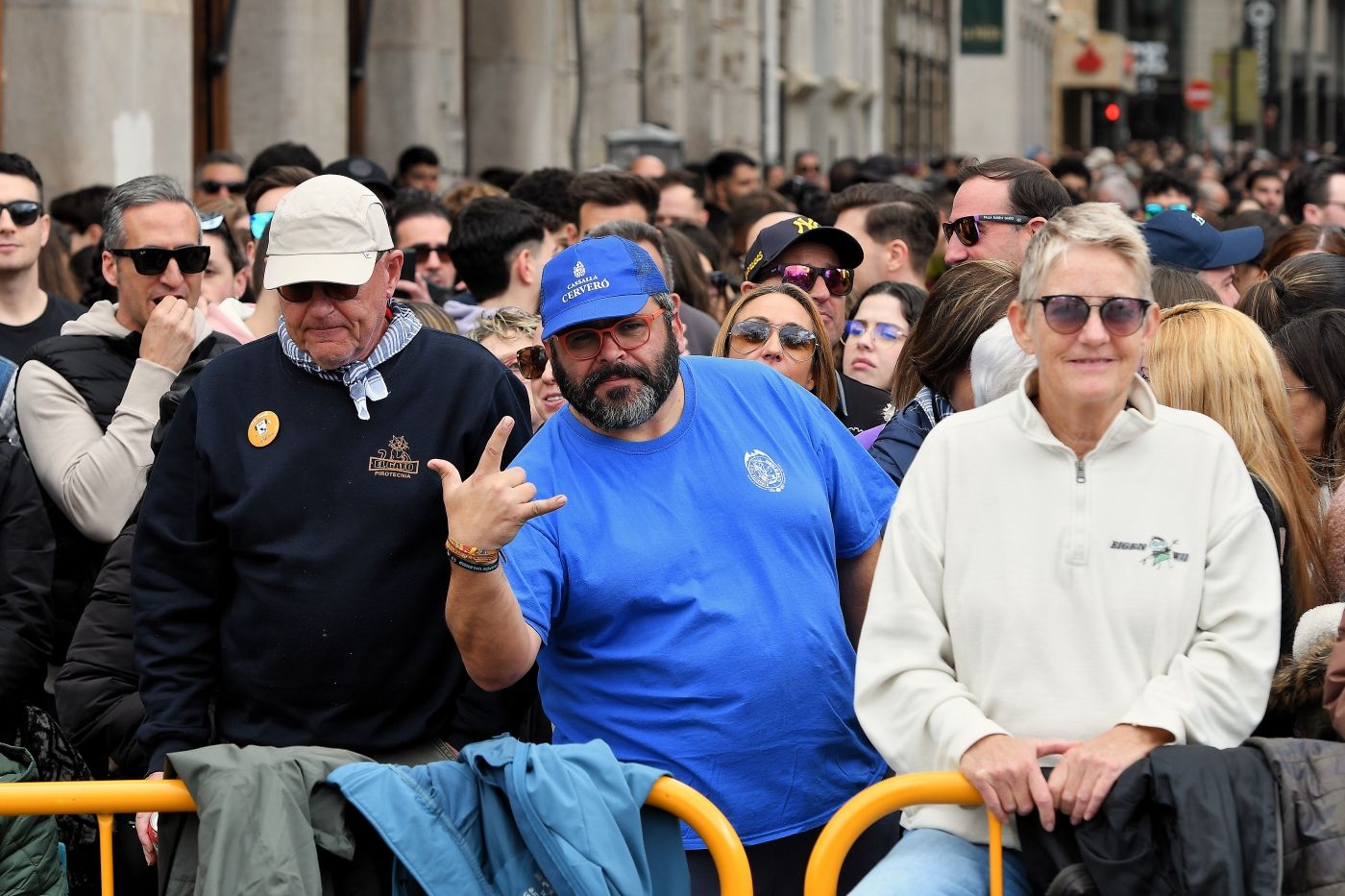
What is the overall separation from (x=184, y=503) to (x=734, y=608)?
1.31m

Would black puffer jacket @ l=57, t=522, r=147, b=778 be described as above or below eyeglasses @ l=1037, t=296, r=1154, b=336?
below

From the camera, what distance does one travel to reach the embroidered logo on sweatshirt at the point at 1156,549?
404 centimetres

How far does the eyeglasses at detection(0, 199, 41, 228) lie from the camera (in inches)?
305

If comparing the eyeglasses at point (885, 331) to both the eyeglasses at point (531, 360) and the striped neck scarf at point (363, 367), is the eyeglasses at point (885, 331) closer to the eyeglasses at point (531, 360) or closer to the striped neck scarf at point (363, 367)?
the eyeglasses at point (531, 360)

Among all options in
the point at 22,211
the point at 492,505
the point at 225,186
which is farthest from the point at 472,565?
→ the point at 225,186

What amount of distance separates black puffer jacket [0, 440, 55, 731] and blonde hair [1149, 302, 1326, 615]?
2.96 meters

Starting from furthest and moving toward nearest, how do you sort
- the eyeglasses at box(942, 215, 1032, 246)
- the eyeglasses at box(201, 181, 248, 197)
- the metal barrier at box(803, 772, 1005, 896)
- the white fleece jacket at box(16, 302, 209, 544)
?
1. the eyeglasses at box(201, 181, 248, 197)
2. the eyeglasses at box(942, 215, 1032, 246)
3. the white fleece jacket at box(16, 302, 209, 544)
4. the metal barrier at box(803, 772, 1005, 896)

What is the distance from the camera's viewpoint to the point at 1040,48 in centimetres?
7344

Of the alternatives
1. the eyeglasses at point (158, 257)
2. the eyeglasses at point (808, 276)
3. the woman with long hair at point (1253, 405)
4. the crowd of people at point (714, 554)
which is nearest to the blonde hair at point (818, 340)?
the crowd of people at point (714, 554)

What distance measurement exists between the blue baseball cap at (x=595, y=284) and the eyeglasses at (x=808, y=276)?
2.68 meters

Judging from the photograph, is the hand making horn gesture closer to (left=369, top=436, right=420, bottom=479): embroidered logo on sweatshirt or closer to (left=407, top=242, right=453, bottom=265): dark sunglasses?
(left=369, top=436, right=420, bottom=479): embroidered logo on sweatshirt

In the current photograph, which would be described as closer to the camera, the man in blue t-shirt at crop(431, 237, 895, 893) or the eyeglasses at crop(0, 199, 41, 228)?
the man in blue t-shirt at crop(431, 237, 895, 893)

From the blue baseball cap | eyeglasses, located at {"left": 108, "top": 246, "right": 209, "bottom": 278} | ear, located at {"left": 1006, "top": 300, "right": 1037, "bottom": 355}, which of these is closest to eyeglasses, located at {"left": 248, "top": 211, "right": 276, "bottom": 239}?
eyeglasses, located at {"left": 108, "top": 246, "right": 209, "bottom": 278}

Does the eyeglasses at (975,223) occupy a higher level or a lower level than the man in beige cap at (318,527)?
higher
